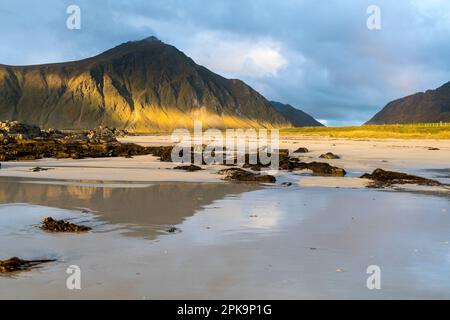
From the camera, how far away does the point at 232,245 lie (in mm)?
7352

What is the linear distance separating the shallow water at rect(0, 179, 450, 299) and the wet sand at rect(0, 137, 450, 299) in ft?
0.06

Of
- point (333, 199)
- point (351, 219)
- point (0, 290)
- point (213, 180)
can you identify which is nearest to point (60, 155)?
point (213, 180)

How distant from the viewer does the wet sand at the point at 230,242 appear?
5.39 meters

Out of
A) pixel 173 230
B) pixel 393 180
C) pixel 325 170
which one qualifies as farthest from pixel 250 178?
pixel 173 230

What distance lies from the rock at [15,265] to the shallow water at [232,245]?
0.20 meters

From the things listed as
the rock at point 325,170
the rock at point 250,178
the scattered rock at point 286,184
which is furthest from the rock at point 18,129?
the scattered rock at point 286,184

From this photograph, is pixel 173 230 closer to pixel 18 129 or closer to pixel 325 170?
pixel 325 170

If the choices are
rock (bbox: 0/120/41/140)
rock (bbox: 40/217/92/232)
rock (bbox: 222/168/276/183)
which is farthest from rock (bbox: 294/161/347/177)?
rock (bbox: 0/120/41/140)

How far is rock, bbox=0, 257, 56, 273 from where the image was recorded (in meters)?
5.85

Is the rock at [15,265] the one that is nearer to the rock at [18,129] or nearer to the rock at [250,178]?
the rock at [250,178]

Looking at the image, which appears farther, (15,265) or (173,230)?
(173,230)

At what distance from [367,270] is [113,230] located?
4282 millimetres

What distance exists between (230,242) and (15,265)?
304 centimetres

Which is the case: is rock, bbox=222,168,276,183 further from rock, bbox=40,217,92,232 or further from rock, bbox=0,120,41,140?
rock, bbox=0,120,41,140
